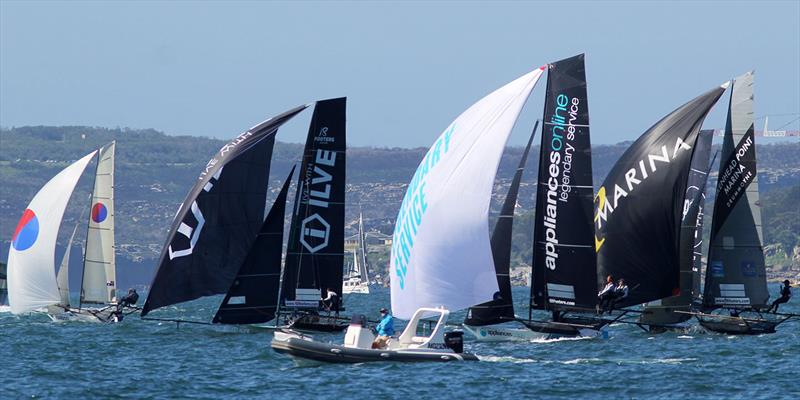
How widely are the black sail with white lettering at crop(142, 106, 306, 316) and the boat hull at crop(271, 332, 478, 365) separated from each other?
9974 millimetres

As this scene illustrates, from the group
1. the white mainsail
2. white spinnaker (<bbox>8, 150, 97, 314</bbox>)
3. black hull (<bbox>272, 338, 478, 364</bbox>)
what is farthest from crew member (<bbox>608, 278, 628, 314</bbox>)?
white spinnaker (<bbox>8, 150, 97, 314</bbox>)

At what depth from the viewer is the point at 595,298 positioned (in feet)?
121

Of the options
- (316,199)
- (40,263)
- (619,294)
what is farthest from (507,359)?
Result: (40,263)

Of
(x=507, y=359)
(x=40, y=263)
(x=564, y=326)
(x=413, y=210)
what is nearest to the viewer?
(x=413, y=210)

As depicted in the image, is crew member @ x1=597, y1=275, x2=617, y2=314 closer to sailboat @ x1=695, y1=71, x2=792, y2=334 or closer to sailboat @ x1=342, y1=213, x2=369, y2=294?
sailboat @ x1=695, y1=71, x2=792, y2=334

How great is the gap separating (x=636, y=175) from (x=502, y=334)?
5.17 meters

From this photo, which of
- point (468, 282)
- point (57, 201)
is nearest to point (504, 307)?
point (468, 282)

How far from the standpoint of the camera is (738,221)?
3881 centimetres

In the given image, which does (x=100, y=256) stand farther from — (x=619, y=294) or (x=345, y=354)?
(x=345, y=354)

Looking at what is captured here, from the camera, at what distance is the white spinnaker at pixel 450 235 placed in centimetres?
3173

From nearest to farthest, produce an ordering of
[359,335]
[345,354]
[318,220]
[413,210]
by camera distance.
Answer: [345,354], [359,335], [413,210], [318,220]

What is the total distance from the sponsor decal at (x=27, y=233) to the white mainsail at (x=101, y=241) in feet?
6.01

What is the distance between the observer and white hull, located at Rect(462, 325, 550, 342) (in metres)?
36.9

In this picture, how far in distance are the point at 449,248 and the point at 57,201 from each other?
894 inches
